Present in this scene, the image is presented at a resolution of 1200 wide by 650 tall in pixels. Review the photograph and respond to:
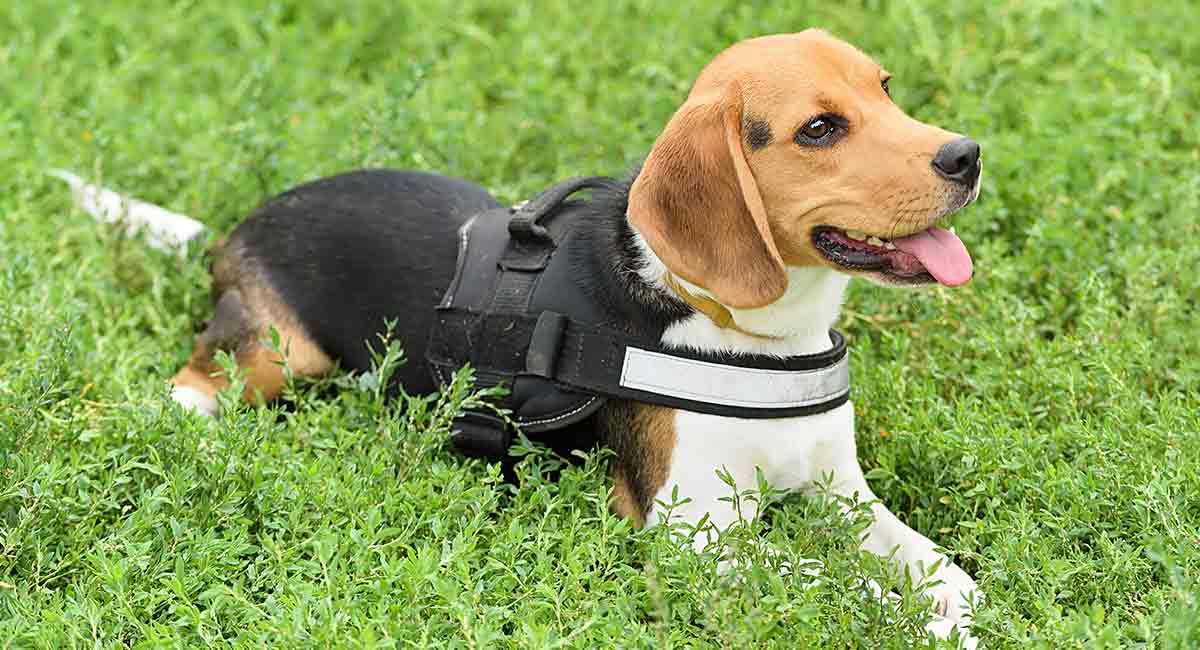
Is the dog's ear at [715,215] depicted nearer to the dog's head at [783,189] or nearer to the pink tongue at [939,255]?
the dog's head at [783,189]

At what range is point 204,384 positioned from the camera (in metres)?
5.03

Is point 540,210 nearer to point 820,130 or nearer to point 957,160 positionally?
point 820,130

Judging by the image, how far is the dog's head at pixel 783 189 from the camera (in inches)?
148

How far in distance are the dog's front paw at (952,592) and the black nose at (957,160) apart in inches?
42.9

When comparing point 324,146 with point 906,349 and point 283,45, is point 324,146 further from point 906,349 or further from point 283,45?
point 906,349

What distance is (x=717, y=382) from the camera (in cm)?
395

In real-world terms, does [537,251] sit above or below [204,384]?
above

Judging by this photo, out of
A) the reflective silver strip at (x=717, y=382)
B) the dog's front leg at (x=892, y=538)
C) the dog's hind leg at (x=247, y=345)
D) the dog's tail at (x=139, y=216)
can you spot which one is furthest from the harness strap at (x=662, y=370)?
the dog's tail at (x=139, y=216)

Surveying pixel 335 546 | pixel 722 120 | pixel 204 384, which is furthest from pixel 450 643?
pixel 204 384

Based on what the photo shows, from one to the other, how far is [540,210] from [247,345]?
1.20 metres

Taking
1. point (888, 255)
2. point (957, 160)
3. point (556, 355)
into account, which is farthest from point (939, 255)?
point (556, 355)

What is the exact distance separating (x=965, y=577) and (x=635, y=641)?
109 cm

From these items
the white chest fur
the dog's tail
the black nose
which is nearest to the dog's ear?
the white chest fur

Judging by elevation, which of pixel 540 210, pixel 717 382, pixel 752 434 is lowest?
pixel 752 434
